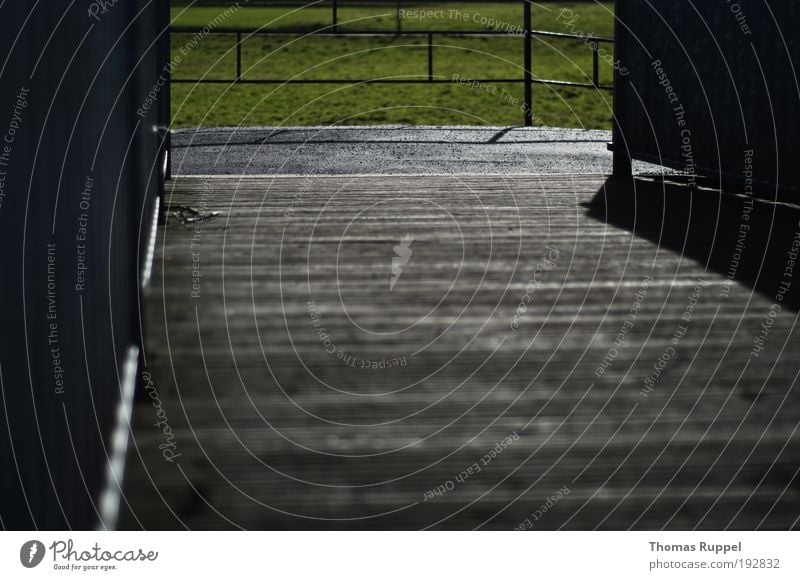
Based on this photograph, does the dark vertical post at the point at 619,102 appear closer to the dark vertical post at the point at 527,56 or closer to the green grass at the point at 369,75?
the dark vertical post at the point at 527,56

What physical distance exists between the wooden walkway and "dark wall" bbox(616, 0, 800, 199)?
85cm

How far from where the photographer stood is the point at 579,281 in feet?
20.5

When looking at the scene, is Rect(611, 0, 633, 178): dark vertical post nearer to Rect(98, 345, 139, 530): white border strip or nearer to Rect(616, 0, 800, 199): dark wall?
Rect(616, 0, 800, 199): dark wall

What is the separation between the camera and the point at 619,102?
11.3 metres

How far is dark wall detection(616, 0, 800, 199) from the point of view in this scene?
28.3ft

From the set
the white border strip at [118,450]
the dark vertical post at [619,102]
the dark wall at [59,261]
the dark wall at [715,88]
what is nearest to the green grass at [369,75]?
the dark vertical post at [619,102]

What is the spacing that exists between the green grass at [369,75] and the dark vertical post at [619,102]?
20.0 ft

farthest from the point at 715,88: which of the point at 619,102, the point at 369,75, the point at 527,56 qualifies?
the point at 369,75

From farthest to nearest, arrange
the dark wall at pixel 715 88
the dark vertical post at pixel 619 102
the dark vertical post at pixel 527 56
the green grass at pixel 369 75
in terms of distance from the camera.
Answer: the green grass at pixel 369 75 → the dark vertical post at pixel 527 56 → the dark vertical post at pixel 619 102 → the dark wall at pixel 715 88

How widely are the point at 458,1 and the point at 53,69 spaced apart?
48.3 m

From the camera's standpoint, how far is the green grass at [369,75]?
22.9 metres
